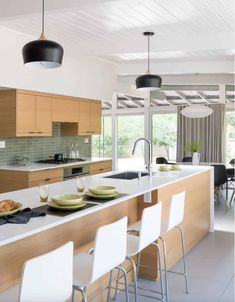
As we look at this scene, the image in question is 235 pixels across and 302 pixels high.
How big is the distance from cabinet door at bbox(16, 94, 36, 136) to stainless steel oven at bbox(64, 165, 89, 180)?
913mm

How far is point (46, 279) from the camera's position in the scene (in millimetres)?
1771

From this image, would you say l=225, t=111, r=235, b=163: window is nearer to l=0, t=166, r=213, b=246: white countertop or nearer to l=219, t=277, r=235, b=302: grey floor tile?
l=0, t=166, r=213, b=246: white countertop

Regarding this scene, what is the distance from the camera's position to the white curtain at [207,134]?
9.24 metres

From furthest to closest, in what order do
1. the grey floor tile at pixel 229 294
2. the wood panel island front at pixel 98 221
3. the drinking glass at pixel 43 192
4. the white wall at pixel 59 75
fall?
the white wall at pixel 59 75, the grey floor tile at pixel 229 294, the drinking glass at pixel 43 192, the wood panel island front at pixel 98 221

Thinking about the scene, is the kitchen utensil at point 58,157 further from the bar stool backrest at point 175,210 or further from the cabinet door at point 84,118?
the bar stool backrest at point 175,210

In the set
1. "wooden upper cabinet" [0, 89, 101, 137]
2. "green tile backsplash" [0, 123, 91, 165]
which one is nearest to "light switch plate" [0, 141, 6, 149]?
"green tile backsplash" [0, 123, 91, 165]

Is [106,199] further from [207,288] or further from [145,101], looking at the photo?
[145,101]

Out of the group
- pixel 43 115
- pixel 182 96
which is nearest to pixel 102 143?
pixel 182 96

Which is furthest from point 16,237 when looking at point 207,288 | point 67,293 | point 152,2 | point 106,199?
point 152,2

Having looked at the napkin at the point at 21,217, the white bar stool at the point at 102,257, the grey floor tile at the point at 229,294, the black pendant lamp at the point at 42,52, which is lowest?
the grey floor tile at the point at 229,294

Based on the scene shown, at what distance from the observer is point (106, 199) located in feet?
9.25

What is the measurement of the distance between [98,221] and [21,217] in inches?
47.7

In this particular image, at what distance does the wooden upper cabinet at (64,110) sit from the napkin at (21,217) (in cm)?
412

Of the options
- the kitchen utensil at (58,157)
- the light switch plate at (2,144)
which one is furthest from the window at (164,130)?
the light switch plate at (2,144)
